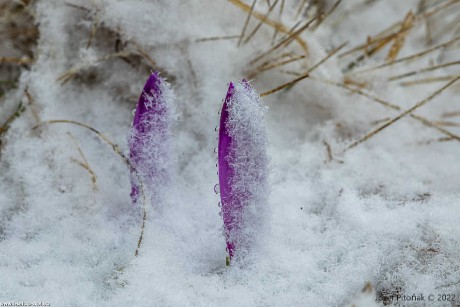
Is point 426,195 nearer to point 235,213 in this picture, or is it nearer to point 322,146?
point 322,146

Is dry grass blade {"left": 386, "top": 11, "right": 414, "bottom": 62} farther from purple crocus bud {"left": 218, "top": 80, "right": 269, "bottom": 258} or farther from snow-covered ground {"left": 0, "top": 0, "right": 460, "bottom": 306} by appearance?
purple crocus bud {"left": 218, "top": 80, "right": 269, "bottom": 258}

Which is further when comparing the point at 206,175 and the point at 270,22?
the point at 270,22

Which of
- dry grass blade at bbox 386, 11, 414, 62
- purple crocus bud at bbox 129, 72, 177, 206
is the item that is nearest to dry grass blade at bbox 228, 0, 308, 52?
dry grass blade at bbox 386, 11, 414, 62

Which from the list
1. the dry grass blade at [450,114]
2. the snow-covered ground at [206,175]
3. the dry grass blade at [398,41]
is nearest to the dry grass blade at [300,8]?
the snow-covered ground at [206,175]

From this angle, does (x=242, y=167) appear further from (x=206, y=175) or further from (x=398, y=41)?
(x=398, y=41)

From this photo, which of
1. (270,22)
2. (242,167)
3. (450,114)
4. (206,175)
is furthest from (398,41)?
(242,167)

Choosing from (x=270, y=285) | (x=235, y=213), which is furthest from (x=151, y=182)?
(x=270, y=285)

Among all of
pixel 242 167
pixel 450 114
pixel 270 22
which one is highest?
pixel 270 22
